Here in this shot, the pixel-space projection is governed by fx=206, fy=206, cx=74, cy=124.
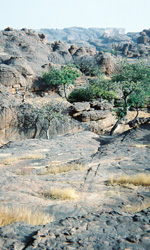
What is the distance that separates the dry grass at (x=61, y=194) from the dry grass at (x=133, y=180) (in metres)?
1.38

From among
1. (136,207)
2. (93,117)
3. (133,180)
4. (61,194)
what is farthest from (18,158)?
(93,117)

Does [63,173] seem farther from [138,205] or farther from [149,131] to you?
[149,131]

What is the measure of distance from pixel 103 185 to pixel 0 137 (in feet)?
45.3

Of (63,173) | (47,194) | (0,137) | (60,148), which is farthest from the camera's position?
(0,137)

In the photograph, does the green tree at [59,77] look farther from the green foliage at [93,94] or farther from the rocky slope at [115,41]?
the rocky slope at [115,41]

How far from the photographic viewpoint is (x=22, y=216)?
11.8ft

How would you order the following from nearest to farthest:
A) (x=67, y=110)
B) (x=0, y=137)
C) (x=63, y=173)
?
(x=63, y=173), (x=0, y=137), (x=67, y=110)

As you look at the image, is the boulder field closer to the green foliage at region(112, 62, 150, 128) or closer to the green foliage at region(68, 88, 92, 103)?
the green foliage at region(112, 62, 150, 128)

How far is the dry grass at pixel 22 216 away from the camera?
351 cm

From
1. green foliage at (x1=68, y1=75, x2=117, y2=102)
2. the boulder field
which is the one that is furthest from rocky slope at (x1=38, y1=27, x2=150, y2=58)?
the boulder field

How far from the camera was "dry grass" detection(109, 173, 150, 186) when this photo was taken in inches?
229

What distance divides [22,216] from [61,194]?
5.07 feet

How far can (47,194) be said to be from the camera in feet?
16.9

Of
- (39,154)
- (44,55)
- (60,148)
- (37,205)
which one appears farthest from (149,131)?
(44,55)
